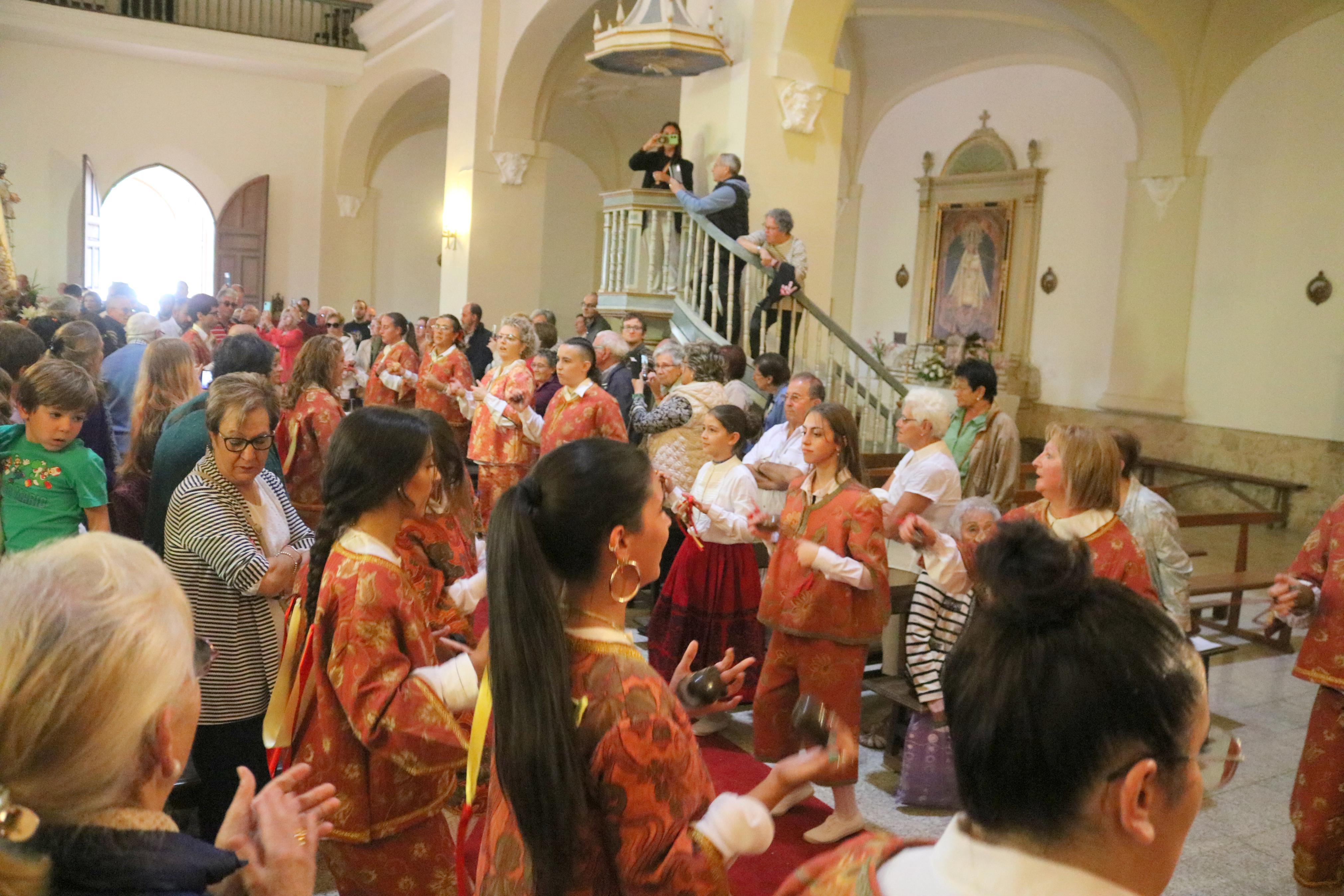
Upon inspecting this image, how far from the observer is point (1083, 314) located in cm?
1312

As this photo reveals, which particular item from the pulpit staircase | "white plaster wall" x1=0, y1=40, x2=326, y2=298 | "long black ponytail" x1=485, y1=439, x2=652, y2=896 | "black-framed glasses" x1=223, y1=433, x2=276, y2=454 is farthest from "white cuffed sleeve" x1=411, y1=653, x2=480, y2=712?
"white plaster wall" x1=0, y1=40, x2=326, y2=298

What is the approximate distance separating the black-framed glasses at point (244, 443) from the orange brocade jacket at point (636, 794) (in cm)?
152

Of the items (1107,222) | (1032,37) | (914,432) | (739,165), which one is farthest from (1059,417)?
(914,432)

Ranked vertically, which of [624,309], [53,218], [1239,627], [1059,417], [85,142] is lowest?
[1239,627]

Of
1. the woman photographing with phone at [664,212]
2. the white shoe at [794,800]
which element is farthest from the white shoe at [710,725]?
the woman photographing with phone at [664,212]

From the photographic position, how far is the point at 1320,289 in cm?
1056

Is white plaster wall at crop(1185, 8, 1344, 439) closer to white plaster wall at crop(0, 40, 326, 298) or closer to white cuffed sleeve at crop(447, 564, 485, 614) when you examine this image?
white cuffed sleeve at crop(447, 564, 485, 614)

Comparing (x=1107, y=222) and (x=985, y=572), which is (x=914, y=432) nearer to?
(x=985, y=572)

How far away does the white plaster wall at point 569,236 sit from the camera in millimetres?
20234

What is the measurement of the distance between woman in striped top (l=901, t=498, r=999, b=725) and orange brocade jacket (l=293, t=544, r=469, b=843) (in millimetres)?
1871

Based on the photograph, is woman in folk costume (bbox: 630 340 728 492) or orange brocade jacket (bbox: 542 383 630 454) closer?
woman in folk costume (bbox: 630 340 728 492)

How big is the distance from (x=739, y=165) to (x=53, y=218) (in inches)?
493

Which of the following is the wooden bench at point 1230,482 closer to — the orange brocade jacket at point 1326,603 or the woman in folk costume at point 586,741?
the orange brocade jacket at point 1326,603

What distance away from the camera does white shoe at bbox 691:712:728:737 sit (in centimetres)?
475
